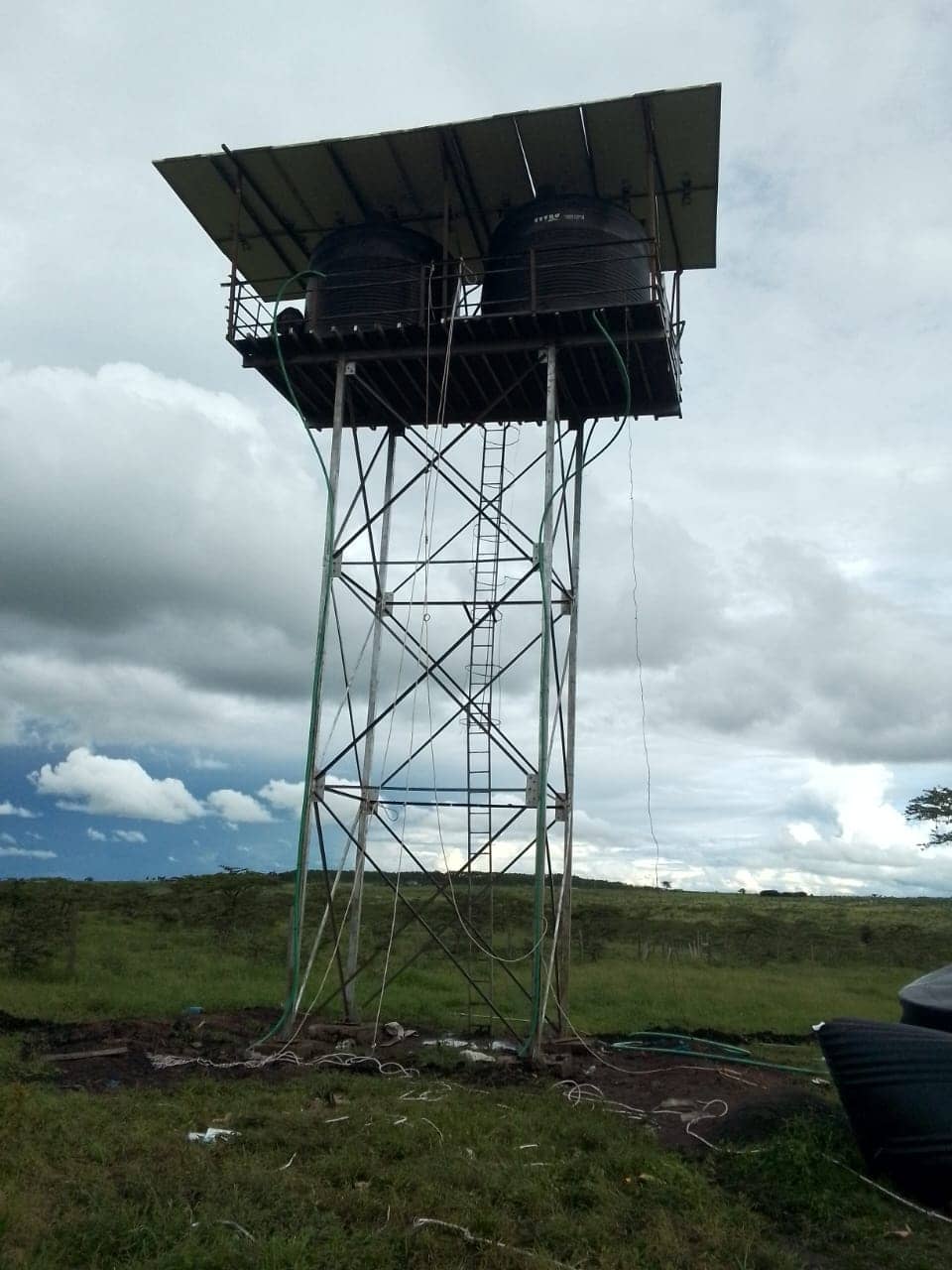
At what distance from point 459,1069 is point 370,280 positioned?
37.6 feet

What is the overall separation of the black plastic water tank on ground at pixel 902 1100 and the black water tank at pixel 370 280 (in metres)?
11.3

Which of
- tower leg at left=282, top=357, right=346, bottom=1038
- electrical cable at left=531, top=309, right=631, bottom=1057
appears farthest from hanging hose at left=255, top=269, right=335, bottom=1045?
electrical cable at left=531, top=309, right=631, bottom=1057

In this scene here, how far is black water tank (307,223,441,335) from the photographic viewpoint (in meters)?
15.8

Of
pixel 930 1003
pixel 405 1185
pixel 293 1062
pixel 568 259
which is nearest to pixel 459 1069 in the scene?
pixel 293 1062

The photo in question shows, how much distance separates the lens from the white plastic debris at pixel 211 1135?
897 cm

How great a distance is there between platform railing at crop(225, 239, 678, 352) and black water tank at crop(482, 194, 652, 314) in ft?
0.05

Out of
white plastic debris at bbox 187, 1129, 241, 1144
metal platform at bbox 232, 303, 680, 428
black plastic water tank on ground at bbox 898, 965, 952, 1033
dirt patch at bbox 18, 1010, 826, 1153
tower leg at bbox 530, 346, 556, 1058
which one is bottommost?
white plastic debris at bbox 187, 1129, 241, 1144

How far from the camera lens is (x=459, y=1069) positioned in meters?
12.8

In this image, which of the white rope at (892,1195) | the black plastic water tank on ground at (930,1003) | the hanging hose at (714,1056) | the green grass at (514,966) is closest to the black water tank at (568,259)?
the green grass at (514,966)

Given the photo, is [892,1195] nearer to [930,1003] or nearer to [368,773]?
[930,1003]

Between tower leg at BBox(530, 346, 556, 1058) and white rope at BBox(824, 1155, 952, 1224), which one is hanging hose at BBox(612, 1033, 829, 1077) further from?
white rope at BBox(824, 1155, 952, 1224)

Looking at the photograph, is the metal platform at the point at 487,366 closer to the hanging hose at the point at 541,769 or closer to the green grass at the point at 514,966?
the hanging hose at the point at 541,769

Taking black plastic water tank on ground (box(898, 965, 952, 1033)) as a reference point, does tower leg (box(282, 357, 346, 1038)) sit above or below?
above

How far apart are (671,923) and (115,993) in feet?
79.8
